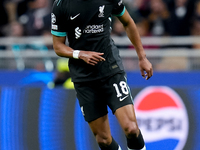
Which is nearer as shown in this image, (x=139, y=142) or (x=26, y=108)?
(x=139, y=142)

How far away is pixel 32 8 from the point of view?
1172 cm

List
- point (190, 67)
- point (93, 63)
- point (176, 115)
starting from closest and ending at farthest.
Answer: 1. point (93, 63)
2. point (176, 115)
3. point (190, 67)

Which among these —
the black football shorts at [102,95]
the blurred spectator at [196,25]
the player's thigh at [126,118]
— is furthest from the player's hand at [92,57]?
the blurred spectator at [196,25]

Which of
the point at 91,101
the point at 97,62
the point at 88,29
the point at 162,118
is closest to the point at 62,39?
the point at 88,29

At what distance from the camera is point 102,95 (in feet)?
18.2

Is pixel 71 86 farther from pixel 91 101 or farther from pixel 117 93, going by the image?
pixel 117 93

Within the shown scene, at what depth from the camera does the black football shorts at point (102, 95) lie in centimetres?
542

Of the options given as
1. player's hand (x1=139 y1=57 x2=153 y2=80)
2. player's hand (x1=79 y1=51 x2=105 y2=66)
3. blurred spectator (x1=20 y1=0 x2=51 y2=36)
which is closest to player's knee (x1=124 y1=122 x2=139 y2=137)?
player's hand (x1=139 y1=57 x2=153 y2=80)

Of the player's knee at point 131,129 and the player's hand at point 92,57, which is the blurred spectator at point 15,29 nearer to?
the player's hand at point 92,57

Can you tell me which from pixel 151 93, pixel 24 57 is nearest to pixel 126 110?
pixel 151 93

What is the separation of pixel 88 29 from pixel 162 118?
1.92m

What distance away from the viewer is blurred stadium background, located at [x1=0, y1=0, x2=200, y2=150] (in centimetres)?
660

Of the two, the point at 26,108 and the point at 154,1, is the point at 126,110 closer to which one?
the point at 26,108

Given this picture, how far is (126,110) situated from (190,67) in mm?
5211
